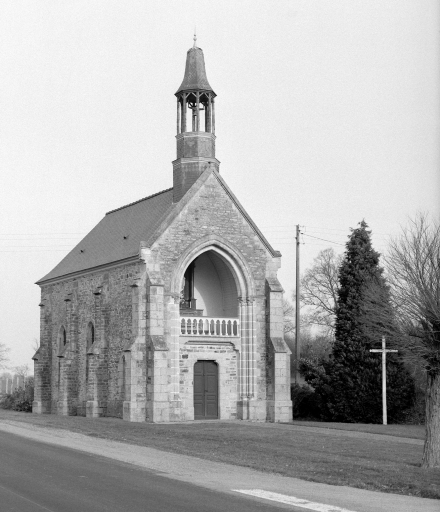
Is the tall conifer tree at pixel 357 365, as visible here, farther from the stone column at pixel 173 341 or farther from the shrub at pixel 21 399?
the shrub at pixel 21 399

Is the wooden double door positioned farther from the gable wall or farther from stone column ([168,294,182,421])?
stone column ([168,294,182,421])

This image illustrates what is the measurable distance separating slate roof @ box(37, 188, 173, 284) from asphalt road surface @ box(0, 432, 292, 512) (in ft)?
59.9

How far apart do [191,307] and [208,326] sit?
200cm

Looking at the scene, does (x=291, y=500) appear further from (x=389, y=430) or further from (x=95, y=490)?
(x=389, y=430)

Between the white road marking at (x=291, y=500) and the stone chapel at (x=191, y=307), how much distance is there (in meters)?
19.3

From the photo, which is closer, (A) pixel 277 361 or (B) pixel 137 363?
(B) pixel 137 363

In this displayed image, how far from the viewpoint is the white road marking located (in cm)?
1232

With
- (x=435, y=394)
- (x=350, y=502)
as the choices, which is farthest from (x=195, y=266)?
(x=350, y=502)

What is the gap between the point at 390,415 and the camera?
35156mm

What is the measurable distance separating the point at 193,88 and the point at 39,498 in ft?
86.2

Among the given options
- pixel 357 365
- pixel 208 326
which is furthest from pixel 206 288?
pixel 357 365

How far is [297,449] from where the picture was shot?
21938mm

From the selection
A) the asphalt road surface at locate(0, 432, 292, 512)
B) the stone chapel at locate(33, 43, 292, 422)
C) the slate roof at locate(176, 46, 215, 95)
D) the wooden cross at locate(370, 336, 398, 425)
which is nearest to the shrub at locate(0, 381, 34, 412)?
the stone chapel at locate(33, 43, 292, 422)

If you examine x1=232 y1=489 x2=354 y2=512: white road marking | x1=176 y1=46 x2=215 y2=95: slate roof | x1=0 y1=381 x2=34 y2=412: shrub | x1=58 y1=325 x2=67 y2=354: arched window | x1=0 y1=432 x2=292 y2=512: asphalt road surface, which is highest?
x1=176 y1=46 x2=215 y2=95: slate roof
